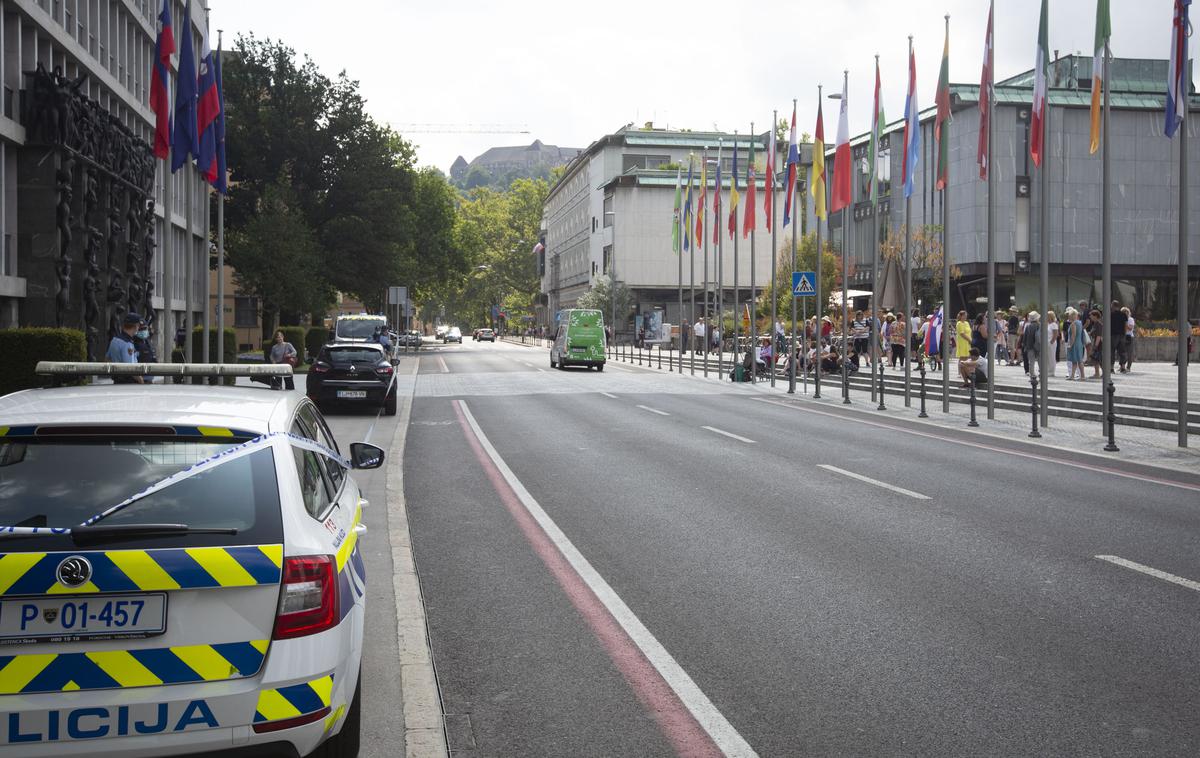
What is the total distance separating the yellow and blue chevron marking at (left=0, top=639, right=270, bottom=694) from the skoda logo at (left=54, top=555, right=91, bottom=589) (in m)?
0.22

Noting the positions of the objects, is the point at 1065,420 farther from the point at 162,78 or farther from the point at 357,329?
the point at 357,329

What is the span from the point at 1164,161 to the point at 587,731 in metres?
64.8

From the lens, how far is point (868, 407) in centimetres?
2645

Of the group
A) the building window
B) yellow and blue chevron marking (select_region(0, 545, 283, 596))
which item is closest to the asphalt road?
yellow and blue chevron marking (select_region(0, 545, 283, 596))

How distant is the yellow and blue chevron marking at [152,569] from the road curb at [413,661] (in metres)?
1.23

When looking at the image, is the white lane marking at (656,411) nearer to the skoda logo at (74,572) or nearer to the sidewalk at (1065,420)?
the sidewalk at (1065,420)

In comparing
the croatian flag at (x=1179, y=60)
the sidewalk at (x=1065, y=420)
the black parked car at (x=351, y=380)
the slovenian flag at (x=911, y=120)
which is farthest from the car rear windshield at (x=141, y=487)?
the slovenian flag at (x=911, y=120)

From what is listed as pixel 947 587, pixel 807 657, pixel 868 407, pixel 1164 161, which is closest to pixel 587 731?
pixel 807 657

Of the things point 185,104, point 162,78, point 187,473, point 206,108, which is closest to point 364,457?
point 187,473

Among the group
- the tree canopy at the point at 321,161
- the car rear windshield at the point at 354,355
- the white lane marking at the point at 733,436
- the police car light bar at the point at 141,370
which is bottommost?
the white lane marking at the point at 733,436

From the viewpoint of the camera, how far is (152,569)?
3707 millimetres

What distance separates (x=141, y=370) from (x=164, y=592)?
65.4 inches

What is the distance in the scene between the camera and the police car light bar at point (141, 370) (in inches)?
200

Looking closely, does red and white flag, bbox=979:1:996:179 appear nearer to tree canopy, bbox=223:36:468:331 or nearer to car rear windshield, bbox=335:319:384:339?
car rear windshield, bbox=335:319:384:339
